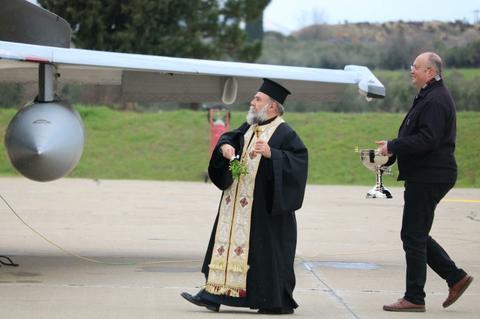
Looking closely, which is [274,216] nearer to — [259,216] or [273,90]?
[259,216]

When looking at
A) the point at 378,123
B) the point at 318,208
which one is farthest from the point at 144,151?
the point at 318,208

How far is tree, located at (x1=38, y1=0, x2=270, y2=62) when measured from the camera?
113ft

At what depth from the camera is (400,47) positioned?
42.0 metres

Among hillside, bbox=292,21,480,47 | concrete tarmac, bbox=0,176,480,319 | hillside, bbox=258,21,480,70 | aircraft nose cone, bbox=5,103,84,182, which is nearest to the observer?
concrete tarmac, bbox=0,176,480,319

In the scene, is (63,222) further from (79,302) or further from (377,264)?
(79,302)

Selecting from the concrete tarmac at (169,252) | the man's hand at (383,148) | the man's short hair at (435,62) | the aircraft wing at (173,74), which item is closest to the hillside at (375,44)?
the concrete tarmac at (169,252)

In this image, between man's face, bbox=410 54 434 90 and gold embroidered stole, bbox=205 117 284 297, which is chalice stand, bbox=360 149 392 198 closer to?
man's face, bbox=410 54 434 90

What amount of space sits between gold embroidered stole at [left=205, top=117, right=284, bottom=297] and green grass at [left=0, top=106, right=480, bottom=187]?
17760 mm

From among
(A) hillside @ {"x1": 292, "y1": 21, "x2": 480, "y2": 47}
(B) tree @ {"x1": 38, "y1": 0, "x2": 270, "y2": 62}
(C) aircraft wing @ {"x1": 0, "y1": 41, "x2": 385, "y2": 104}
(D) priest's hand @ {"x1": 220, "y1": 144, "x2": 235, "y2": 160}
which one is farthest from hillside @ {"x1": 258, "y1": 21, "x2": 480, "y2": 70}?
(D) priest's hand @ {"x1": 220, "y1": 144, "x2": 235, "y2": 160}

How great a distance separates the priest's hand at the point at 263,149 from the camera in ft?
27.2

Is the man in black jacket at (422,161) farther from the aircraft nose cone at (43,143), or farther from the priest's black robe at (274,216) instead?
the aircraft nose cone at (43,143)

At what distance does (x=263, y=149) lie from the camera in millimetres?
8289

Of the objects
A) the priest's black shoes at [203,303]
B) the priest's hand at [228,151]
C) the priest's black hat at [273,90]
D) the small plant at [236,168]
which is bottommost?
the priest's black shoes at [203,303]

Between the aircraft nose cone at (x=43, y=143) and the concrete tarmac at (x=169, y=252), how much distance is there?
3.56 ft
